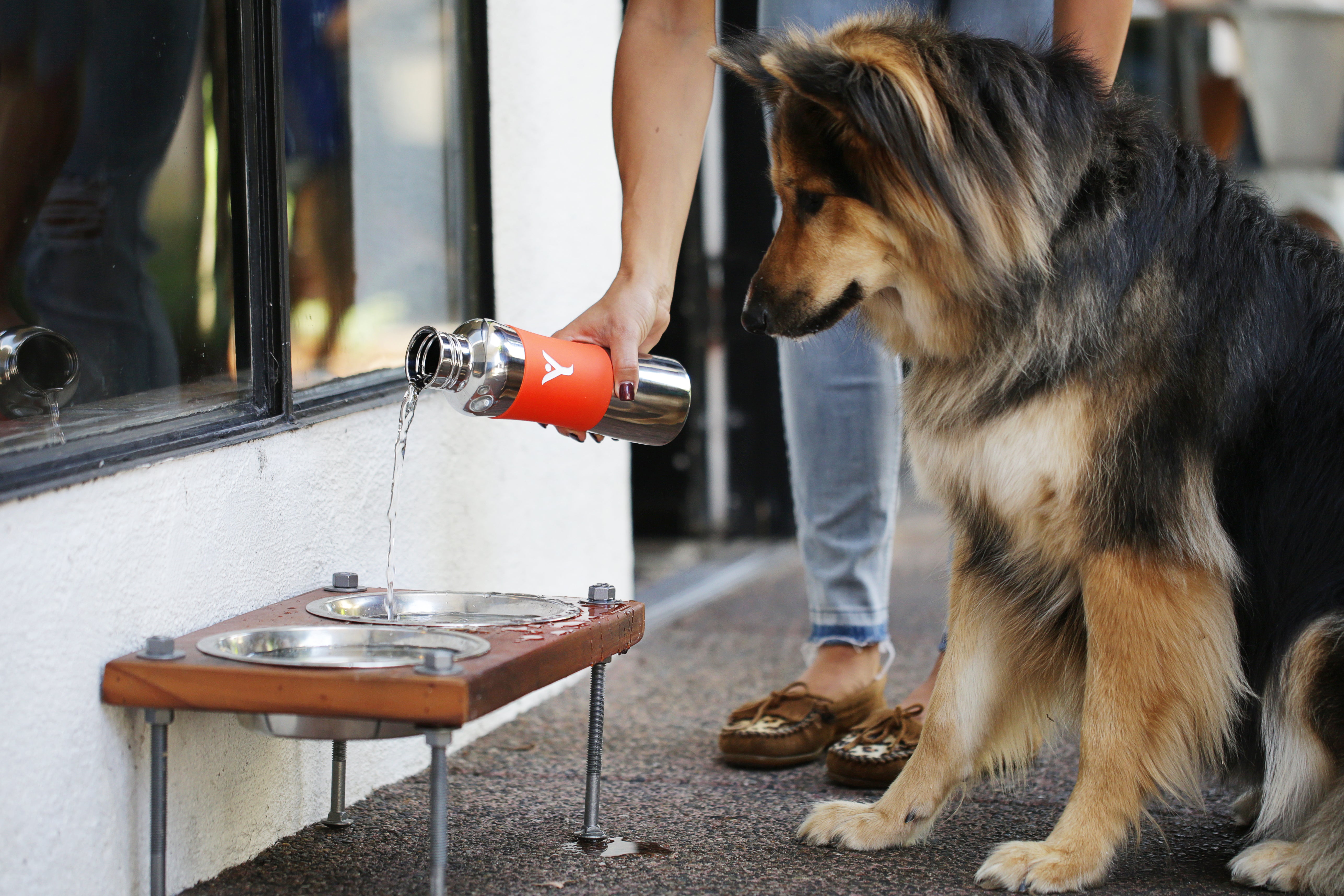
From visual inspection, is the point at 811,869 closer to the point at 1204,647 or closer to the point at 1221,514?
the point at 1204,647

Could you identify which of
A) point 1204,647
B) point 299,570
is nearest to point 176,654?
point 299,570

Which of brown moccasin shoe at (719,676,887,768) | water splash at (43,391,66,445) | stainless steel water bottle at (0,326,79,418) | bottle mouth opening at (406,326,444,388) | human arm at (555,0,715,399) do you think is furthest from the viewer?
brown moccasin shoe at (719,676,887,768)

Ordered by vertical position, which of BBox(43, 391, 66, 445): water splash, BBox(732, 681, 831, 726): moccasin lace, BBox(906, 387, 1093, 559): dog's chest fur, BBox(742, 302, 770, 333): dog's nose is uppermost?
BBox(742, 302, 770, 333): dog's nose

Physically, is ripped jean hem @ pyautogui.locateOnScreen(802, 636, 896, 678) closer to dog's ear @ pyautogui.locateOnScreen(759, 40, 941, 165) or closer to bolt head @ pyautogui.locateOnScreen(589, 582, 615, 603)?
bolt head @ pyautogui.locateOnScreen(589, 582, 615, 603)

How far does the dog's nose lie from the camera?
1809 millimetres

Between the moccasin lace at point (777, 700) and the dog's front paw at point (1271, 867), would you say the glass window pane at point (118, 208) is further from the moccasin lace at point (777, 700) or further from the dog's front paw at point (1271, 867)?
the dog's front paw at point (1271, 867)

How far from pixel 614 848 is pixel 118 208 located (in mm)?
1197

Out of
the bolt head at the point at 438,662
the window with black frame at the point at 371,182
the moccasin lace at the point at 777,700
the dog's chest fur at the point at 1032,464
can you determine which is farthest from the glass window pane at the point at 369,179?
the dog's chest fur at the point at 1032,464


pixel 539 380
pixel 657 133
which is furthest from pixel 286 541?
pixel 657 133

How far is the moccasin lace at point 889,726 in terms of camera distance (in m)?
2.19

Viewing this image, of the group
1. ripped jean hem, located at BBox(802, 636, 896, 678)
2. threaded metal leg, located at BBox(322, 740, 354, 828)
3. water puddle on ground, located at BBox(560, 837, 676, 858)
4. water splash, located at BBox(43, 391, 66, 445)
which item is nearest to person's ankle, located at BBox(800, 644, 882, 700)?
ripped jean hem, located at BBox(802, 636, 896, 678)

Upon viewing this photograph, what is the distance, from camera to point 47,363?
1814 mm

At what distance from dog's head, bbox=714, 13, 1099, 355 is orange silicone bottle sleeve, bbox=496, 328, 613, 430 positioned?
224mm

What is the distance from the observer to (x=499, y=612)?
1.85 meters
